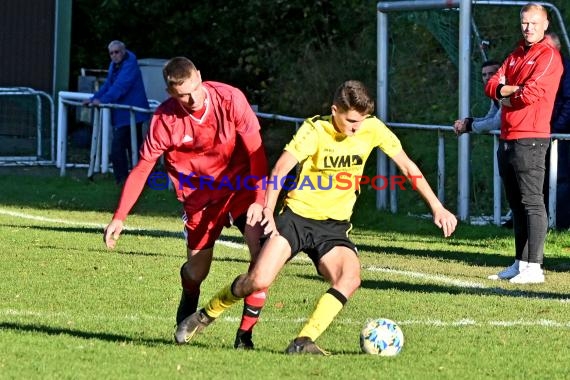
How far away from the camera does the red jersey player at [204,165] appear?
8.07 m

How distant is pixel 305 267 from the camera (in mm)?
12289

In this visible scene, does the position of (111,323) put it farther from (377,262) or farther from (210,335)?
(377,262)

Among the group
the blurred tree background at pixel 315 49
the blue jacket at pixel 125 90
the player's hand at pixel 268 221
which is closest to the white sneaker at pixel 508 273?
the player's hand at pixel 268 221

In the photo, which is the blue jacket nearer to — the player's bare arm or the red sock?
the red sock

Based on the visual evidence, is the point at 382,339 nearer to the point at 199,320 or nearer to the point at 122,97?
the point at 199,320

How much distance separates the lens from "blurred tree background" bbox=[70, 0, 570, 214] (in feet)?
57.1

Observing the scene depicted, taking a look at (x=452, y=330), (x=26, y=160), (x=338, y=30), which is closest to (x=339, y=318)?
(x=452, y=330)

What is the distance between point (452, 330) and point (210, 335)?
57.8 inches

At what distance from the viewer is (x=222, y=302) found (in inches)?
320

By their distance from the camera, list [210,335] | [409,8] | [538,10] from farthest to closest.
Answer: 1. [409,8]
2. [538,10]
3. [210,335]

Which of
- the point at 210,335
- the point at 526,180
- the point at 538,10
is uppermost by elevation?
the point at 538,10

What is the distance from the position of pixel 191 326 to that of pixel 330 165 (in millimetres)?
1205

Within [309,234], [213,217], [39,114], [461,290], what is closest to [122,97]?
[39,114]

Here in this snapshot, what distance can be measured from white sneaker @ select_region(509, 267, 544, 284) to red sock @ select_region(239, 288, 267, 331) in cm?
364
